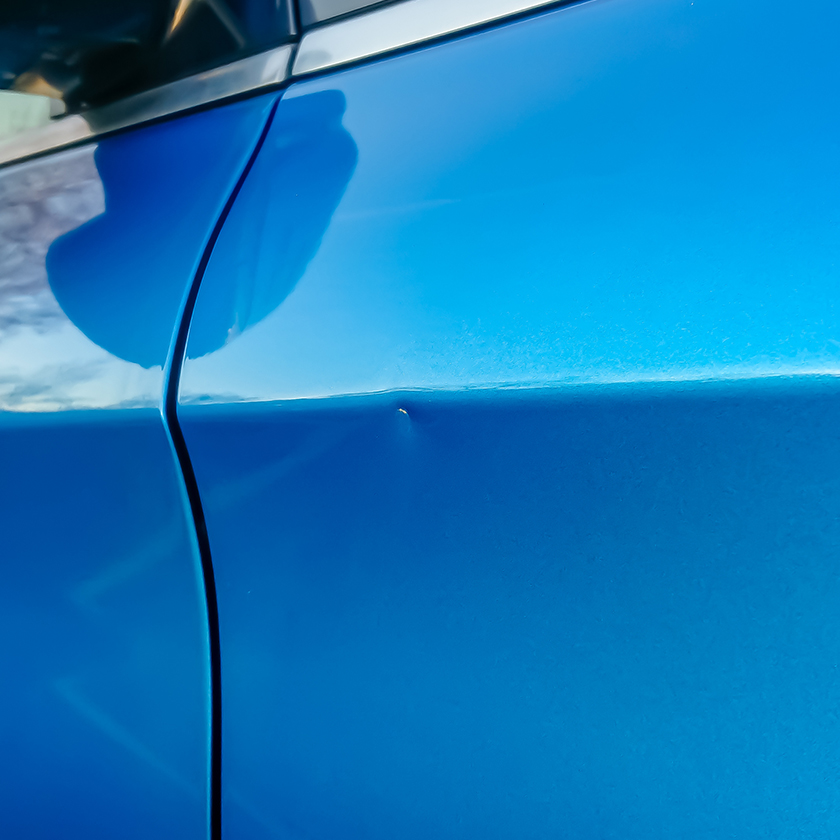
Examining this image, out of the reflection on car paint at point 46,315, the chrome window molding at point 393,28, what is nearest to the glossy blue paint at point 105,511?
the reflection on car paint at point 46,315

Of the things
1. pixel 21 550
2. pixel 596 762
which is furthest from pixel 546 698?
pixel 21 550

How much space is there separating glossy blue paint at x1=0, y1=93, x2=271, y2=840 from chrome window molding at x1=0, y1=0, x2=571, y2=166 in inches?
2.2

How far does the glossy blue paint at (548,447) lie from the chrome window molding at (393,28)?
2.4 inches

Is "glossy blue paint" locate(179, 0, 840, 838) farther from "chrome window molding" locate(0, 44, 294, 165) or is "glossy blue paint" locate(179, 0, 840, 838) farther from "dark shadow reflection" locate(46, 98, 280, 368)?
"chrome window molding" locate(0, 44, 294, 165)

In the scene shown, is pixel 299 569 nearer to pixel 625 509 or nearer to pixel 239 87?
pixel 625 509

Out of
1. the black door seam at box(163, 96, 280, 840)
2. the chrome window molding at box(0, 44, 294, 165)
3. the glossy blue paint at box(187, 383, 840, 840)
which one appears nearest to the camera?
the glossy blue paint at box(187, 383, 840, 840)

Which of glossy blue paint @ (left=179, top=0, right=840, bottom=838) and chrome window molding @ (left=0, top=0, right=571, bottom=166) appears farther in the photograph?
chrome window molding @ (left=0, top=0, right=571, bottom=166)

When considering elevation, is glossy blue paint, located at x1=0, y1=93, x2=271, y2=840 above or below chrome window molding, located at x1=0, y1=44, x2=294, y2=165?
below

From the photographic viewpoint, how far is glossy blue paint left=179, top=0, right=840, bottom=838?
457 millimetres

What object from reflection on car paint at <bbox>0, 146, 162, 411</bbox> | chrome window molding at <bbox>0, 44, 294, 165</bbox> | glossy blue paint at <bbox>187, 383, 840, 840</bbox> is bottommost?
glossy blue paint at <bbox>187, 383, 840, 840</bbox>

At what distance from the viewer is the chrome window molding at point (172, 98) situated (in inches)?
34.3

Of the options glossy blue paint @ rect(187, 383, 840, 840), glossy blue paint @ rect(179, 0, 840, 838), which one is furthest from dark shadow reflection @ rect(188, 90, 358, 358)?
glossy blue paint @ rect(187, 383, 840, 840)

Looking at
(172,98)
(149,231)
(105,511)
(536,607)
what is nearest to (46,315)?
(149,231)

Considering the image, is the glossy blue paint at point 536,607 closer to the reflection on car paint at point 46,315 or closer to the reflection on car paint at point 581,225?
the reflection on car paint at point 581,225
